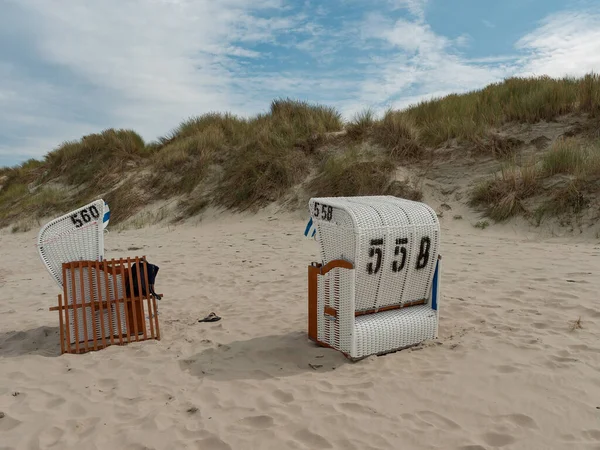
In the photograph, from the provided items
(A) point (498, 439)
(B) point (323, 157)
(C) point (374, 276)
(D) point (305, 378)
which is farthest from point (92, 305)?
(B) point (323, 157)

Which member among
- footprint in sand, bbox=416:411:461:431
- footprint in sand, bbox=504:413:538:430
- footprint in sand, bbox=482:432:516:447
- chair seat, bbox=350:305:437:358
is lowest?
footprint in sand, bbox=482:432:516:447

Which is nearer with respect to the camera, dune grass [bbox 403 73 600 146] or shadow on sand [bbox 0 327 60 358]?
shadow on sand [bbox 0 327 60 358]

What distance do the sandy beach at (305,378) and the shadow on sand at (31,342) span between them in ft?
0.08

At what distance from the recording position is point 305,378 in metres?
3.66

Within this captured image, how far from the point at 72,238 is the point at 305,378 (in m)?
2.55

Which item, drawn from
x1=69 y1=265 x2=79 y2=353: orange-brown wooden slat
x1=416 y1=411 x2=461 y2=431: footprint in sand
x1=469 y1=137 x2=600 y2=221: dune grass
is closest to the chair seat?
x1=416 y1=411 x2=461 y2=431: footprint in sand

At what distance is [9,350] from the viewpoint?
459 cm

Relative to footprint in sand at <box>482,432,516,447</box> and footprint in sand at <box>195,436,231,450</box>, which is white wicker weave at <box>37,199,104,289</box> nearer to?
footprint in sand at <box>195,436,231,450</box>

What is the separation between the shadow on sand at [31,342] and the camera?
4.50 meters

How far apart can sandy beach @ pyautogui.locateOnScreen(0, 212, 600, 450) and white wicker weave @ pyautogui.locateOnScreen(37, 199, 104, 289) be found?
0.87m

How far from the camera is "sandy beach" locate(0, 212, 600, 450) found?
2846mm

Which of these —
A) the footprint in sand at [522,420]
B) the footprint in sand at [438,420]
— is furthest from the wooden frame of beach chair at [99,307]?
the footprint in sand at [522,420]

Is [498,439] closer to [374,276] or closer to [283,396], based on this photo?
[283,396]

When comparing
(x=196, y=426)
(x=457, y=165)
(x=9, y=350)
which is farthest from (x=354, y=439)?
(x=457, y=165)
